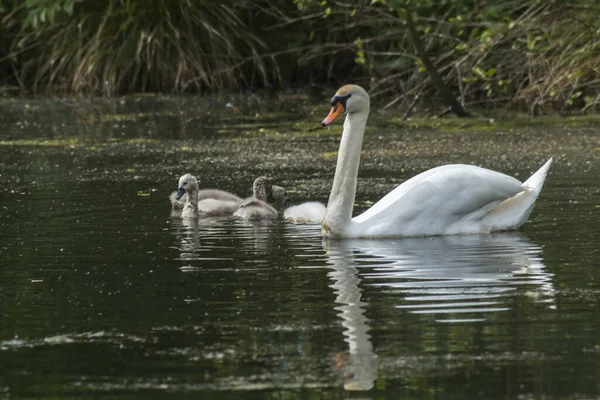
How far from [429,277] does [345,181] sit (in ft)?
7.22

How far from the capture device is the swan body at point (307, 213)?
1048 centimetres

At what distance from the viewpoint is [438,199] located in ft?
31.0

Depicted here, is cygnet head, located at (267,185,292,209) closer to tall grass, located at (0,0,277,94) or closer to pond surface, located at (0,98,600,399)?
pond surface, located at (0,98,600,399)

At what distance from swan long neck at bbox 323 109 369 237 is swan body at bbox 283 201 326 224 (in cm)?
68

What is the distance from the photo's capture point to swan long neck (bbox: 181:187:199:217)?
1113 cm

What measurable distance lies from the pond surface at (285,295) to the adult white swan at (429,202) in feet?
0.46

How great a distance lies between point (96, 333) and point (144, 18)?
1771 cm

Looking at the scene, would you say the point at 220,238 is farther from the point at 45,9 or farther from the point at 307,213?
the point at 45,9

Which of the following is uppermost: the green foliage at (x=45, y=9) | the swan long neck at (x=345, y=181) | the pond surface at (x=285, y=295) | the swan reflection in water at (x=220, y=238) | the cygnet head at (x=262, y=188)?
the green foliage at (x=45, y=9)

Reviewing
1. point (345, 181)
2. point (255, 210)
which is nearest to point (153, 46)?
point (255, 210)

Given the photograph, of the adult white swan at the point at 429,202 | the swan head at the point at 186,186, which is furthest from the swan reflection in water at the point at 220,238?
the adult white swan at the point at 429,202

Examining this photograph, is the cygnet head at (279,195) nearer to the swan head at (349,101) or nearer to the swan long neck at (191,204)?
the swan long neck at (191,204)

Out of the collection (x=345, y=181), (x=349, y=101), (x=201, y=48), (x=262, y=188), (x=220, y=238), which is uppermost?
(x=201, y=48)

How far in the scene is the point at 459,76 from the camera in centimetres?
1742
